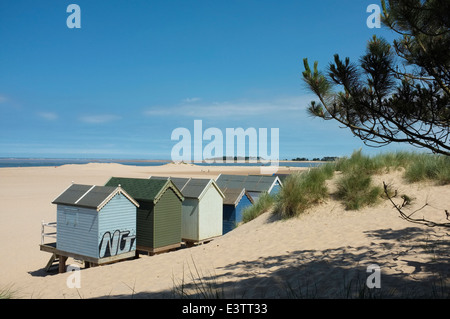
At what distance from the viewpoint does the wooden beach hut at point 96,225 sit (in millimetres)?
14164

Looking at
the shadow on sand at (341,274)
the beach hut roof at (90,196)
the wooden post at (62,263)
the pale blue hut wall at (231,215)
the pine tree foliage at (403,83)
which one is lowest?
the wooden post at (62,263)

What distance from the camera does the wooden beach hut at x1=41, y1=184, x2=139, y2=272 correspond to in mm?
14164

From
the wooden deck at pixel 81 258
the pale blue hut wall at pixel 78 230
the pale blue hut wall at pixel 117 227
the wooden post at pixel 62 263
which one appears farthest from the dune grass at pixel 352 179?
the wooden post at pixel 62 263

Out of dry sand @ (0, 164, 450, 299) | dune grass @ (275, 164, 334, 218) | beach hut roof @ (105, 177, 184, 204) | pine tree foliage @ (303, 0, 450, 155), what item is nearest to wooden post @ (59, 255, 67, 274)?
dry sand @ (0, 164, 450, 299)

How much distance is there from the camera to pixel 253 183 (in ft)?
70.8

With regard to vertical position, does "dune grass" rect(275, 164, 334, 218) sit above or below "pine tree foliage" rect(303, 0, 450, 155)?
below

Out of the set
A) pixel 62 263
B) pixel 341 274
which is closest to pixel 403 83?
pixel 341 274

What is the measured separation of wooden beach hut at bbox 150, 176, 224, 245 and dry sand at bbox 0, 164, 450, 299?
4019 millimetres

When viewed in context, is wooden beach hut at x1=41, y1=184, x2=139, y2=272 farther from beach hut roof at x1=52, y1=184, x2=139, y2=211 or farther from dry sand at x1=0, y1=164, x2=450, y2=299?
dry sand at x1=0, y1=164, x2=450, y2=299

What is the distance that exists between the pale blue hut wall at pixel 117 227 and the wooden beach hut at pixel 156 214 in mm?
587

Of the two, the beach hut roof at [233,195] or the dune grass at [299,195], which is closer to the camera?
the dune grass at [299,195]

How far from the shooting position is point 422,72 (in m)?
6.07

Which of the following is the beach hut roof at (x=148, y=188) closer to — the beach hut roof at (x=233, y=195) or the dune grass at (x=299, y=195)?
the beach hut roof at (x=233, y=195)
